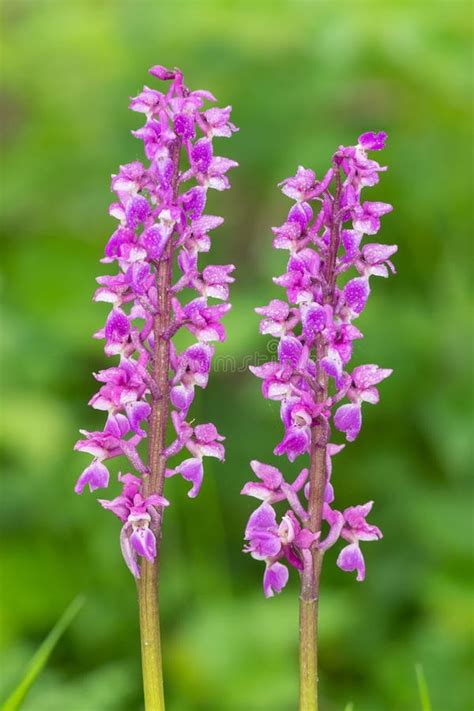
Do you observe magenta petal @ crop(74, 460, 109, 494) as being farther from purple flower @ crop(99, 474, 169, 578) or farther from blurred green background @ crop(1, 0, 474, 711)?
blurred green background @ crop(1, 0, 474, 711)

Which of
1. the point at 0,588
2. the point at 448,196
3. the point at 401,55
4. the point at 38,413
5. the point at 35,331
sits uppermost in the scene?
the point at 401,55

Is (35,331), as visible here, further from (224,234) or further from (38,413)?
(224,234)

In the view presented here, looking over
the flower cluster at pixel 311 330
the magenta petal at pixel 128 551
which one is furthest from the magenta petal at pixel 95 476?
the flower cluster at pixel 311 330

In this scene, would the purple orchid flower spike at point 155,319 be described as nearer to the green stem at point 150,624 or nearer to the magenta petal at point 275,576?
the green stem at point 150,624

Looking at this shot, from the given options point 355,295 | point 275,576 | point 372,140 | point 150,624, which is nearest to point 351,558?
point 275,576

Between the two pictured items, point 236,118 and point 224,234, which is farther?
point 224,234

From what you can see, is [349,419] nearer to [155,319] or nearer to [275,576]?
[275,576]

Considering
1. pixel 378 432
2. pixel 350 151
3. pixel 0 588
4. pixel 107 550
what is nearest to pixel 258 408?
pixel 378 432
